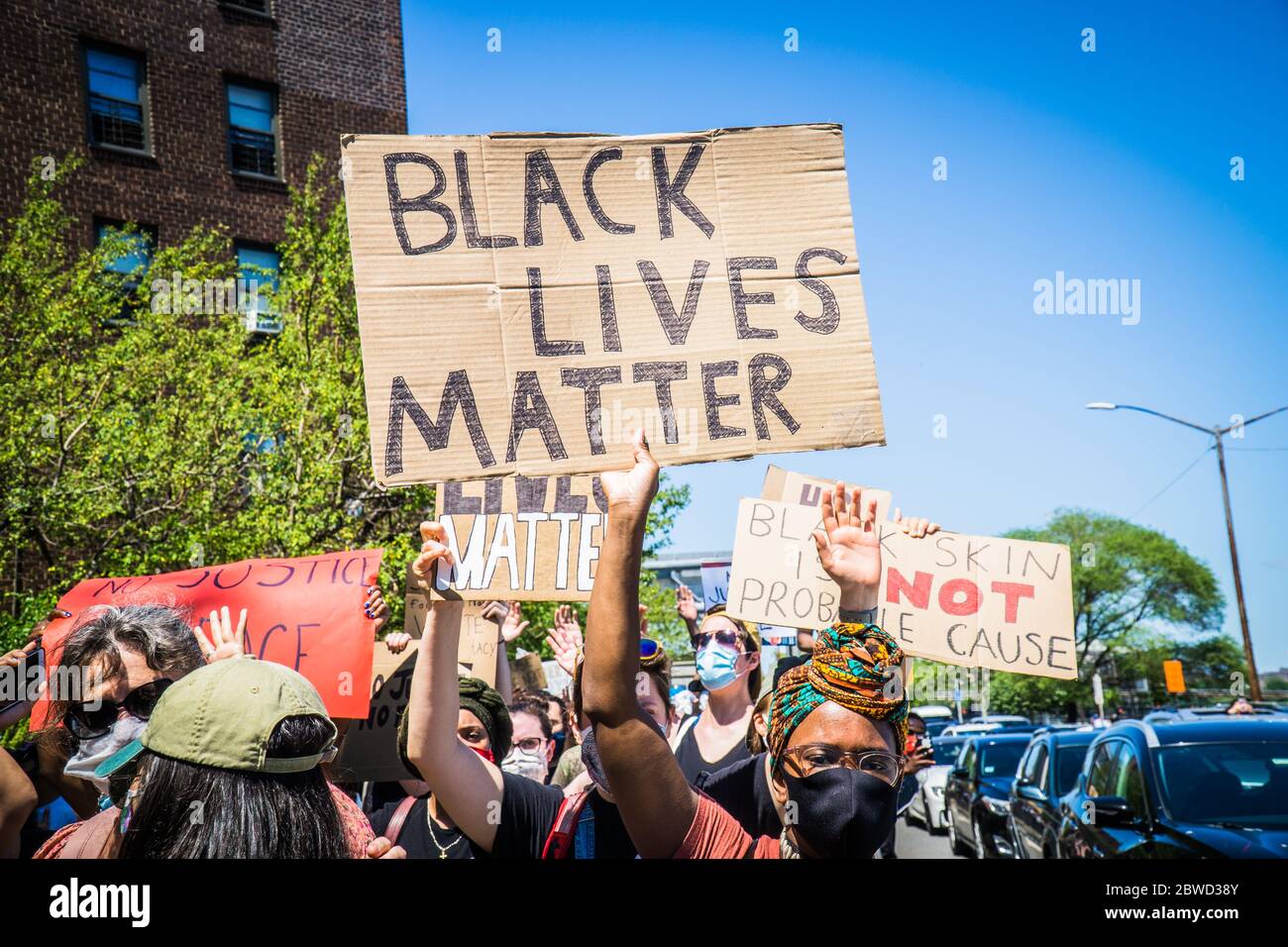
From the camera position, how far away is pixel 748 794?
3.71 metres

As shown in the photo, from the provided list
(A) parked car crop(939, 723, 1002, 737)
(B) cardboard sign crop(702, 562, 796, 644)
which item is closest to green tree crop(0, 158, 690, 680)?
(B) cardboard sign crop(702, 562, 796, 644)

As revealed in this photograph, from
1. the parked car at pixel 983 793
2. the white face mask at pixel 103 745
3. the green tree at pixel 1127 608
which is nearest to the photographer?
the white face mask at pixel 103 745

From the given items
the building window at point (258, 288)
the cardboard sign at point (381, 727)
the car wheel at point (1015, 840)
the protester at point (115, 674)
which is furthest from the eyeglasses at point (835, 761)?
→ the building window at point (258, 288)

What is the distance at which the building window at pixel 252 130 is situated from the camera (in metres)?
21.8

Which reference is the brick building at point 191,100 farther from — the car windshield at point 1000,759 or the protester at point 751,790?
the protester at point 751,790

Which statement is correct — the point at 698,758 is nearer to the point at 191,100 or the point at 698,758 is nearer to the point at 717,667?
the point at 717,667

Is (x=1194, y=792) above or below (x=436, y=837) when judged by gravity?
below

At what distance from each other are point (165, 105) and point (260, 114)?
1808 millimetres

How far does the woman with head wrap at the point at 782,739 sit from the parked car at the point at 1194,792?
137 inches

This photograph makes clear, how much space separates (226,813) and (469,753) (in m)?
1.32

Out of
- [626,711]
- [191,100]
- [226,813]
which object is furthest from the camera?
[191,100]

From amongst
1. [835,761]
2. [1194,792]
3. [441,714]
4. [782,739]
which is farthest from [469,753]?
[1194,792]
